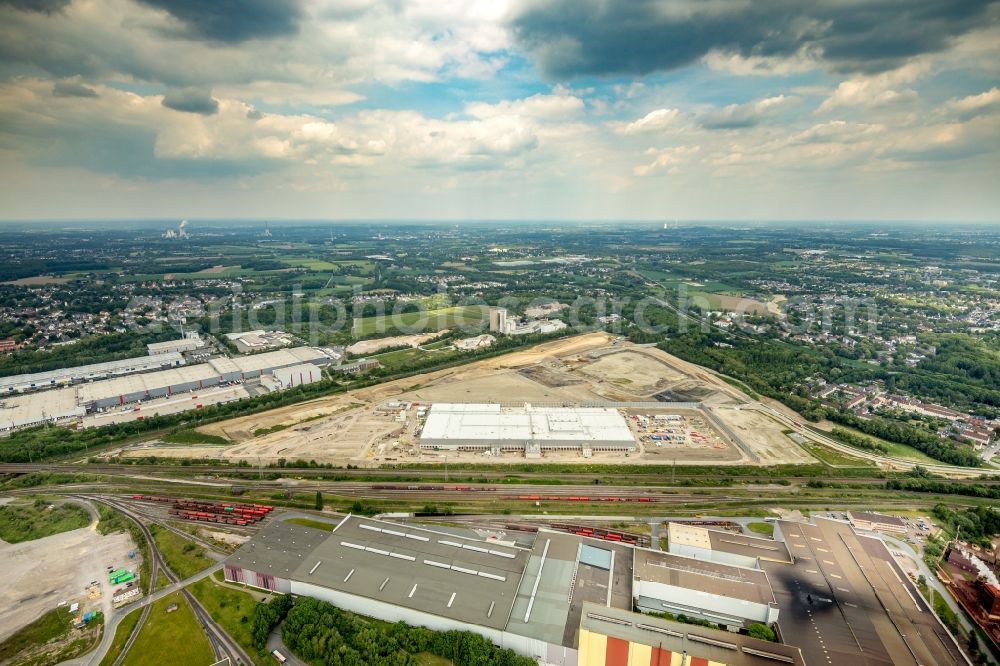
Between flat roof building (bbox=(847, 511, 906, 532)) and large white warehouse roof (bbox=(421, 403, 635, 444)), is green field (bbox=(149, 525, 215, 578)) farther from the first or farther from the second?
flat roof building (bbox=(847, 511, 906, 532))

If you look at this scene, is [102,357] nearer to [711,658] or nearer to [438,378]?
[438,378]

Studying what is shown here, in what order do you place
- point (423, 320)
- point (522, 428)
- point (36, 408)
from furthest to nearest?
point (423, 320) → point (36, 408) → point (522, 428)

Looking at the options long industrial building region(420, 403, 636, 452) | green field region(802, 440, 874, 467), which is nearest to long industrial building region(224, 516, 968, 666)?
long industrial building region(420, 403, 636, 452)

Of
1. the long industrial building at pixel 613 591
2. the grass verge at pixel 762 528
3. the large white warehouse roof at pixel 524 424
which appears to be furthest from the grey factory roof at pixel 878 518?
the large white warehouse roof at pixel 524 424

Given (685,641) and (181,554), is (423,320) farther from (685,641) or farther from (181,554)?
(685,641)

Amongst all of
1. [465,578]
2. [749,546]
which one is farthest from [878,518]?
[465,578]

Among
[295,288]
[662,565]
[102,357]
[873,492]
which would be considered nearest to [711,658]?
[662,565]

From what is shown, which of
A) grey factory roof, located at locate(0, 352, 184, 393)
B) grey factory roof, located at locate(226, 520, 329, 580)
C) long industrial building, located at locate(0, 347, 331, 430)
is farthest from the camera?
grey factory roof, located at locate(0, 352, 184, 393)
